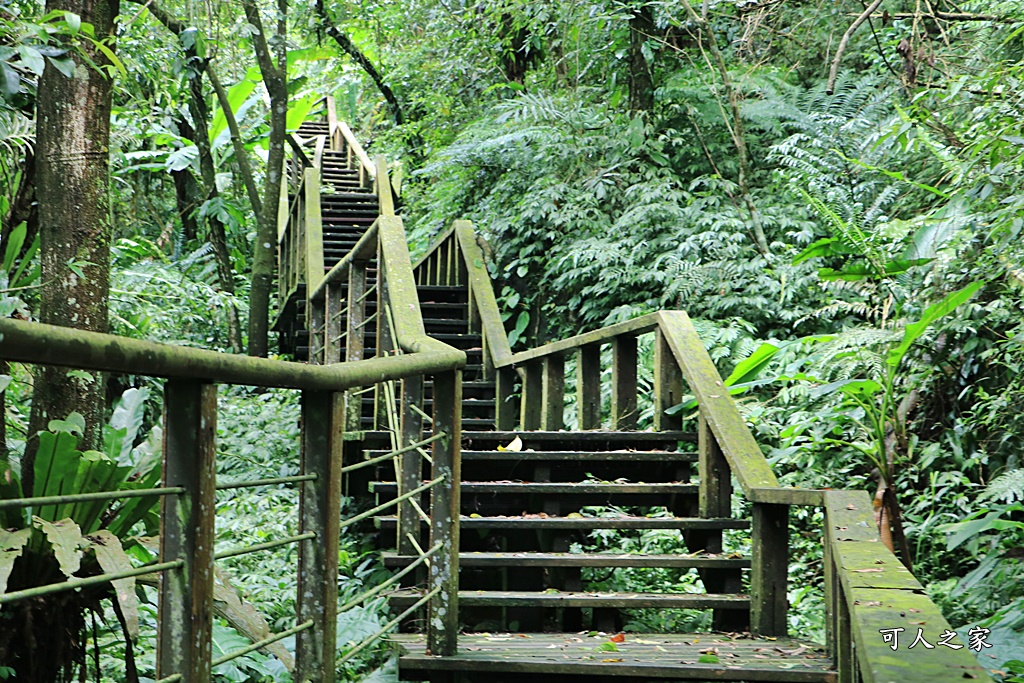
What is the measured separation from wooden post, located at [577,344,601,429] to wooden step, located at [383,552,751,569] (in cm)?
185

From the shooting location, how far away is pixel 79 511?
2174mm

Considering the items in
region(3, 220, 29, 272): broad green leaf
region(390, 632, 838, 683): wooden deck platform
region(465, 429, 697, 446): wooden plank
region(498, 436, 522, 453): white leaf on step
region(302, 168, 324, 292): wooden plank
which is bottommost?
region(390, 632, 838, 683): wooden deck platform

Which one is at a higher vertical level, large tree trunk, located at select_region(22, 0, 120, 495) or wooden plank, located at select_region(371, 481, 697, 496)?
large tree trunk, located at select_region(22, 0, 120, 495)

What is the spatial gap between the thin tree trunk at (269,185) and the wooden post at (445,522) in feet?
25.9

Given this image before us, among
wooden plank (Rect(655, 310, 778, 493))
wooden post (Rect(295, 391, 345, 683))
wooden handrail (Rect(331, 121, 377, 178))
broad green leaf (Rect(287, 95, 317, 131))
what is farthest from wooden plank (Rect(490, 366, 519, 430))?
broad green leaf (Rect(287, 95, 317, 131))

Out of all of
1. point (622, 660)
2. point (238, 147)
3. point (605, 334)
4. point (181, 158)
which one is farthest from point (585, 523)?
point (181, 158)

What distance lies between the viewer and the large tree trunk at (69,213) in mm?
3297

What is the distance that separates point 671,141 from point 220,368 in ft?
25.2

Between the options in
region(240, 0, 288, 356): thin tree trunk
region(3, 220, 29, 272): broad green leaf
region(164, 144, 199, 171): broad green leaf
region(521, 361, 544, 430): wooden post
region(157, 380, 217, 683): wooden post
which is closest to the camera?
region(157, 380, 217, 683): wooden post

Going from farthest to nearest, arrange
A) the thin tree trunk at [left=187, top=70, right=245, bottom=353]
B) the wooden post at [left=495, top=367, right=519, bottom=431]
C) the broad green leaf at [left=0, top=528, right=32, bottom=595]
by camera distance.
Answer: the thin tree trunk at [left=187, top=70, right=245, bottom=353] < the wooden post at [left=495, top=367, right=519, bottom=431] < the broad green leaf at [left=0, top=528, right=32, bottom=595]

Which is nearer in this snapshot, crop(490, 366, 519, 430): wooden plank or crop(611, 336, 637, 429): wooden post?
crop(611, 336, 637, 429): wooden post

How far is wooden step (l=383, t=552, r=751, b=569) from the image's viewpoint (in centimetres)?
383

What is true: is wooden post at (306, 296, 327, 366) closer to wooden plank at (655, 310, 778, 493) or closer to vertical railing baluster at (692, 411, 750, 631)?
wooden plank at (655, 310, 778, 493)

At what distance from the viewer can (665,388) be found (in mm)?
5152
